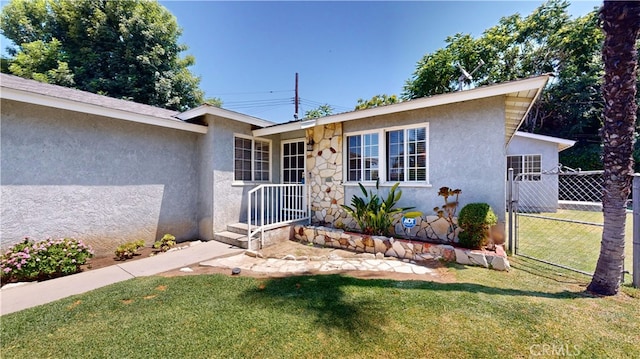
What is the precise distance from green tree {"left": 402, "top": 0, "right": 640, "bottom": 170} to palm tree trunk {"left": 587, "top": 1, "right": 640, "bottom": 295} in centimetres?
1164

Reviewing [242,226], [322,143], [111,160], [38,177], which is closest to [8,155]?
[38,177]

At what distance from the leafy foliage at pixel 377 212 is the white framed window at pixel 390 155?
394 millimetres

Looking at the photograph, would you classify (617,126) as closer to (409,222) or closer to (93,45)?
(409,222)

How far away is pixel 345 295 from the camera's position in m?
3.41

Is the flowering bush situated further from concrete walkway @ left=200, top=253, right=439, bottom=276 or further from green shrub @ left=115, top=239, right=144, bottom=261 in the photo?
concrete walkway @ left=200, top=253, right=439, bottom=276

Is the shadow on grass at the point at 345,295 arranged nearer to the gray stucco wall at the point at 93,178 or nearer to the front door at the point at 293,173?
the front door at the point at 293,173

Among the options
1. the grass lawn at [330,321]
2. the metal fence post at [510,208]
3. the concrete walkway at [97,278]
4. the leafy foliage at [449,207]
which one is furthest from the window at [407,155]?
the concrete walkway at [97,278]

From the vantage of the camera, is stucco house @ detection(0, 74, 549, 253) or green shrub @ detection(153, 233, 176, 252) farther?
green shrub @ detection(153, 233, 176, 252)

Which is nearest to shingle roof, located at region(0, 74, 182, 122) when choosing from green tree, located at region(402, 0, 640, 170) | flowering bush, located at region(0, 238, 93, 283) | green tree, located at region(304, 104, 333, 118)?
flowering bush, located at region(0, 238, 93, 283)

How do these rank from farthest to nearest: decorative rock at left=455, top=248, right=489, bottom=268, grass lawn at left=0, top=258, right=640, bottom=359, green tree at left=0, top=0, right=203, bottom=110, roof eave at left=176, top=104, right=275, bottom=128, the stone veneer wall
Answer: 1. green tree at left=0, top=0, right=203, bottom=110
2. the stone veneer wall
3. roof eave at left=176, top=104, right=275, bottom=128
4. decorative rock at left=455, top=248, right=489, bottom=268
5. grass lawn at left=0, top=258, right=640, bottom=359

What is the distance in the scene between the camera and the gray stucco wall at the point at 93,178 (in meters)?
4.39

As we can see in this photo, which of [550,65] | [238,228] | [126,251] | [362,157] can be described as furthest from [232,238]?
[550,65]

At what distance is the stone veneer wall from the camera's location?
7168 mm

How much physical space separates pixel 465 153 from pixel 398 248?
2.64m
